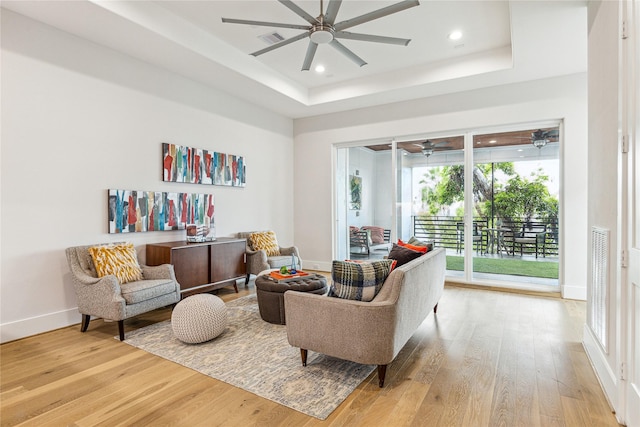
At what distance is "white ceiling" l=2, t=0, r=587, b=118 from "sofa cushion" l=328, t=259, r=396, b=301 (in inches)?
112

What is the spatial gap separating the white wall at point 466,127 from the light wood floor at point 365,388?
74.0 inches

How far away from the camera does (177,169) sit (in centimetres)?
470

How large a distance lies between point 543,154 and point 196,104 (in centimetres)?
522

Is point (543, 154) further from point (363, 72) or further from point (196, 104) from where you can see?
point (196, 104)

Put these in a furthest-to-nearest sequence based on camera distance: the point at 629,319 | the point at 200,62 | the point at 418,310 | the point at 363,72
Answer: the point at 363,72, the point at 200,62, the point at 418,310, the point at 629,319

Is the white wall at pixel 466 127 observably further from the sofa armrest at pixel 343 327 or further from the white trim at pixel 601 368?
the sofa armrest at pixel 343 327

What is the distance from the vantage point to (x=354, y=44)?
4.47 meters

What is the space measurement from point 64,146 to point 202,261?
1.97 meters

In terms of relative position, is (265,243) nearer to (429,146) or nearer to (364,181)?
(364,181)

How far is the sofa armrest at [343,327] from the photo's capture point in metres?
2.26

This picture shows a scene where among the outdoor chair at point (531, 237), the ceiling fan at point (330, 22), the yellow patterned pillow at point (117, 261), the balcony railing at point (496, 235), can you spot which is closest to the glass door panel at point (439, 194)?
the balcony railing at point (496, 235)

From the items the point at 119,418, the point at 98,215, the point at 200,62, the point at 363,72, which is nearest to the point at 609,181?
the point at 119,418

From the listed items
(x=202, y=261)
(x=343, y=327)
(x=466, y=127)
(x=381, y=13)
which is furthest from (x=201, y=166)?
(x=466, y=127)

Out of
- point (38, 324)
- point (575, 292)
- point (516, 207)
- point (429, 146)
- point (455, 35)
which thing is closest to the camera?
point (38, 324)
